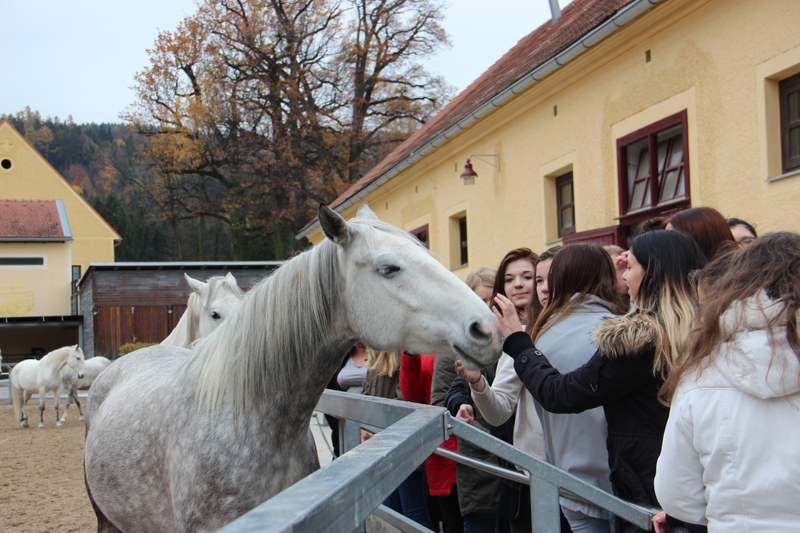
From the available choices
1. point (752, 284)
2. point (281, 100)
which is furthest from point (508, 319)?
point (281, 100)

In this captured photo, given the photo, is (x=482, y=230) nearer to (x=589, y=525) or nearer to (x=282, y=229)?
(x=589, y=525)

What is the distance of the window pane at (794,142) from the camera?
586cm

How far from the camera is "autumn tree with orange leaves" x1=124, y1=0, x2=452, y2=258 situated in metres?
25.4

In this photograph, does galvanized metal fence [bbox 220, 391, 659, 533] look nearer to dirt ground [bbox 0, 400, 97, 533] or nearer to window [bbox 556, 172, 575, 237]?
dirt ground [bbox 0, 400, 97, 533]

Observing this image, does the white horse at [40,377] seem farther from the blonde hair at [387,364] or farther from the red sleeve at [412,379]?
the red sleeve at [412,379]

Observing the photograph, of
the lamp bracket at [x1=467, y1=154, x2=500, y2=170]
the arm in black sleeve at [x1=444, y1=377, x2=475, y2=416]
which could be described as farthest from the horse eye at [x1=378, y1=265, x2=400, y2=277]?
the lamp bracket at [x1=467, y1=154, x2=500, y2=170]

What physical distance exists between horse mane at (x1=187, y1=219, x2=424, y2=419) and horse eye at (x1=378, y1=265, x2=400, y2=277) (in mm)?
117

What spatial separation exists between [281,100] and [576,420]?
82.0 feet

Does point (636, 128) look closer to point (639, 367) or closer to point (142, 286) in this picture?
point (639, 367)

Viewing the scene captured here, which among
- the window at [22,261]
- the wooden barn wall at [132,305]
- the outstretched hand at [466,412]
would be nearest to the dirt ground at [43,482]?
the outstretched hand at [466,412]

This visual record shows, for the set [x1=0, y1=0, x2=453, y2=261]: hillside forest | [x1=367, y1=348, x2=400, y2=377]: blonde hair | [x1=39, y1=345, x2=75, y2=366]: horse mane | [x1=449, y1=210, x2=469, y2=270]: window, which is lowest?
[x1=39, y1=345, x2=75, y2=366]: horse mane

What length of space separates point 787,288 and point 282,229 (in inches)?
1109

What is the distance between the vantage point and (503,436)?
10.4ft

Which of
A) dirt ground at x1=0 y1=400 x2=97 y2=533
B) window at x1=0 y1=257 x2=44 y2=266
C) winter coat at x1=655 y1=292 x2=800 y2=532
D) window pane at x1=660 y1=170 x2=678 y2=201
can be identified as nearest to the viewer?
winter coat at x1=655 y1=292 x2=800 y2=532
